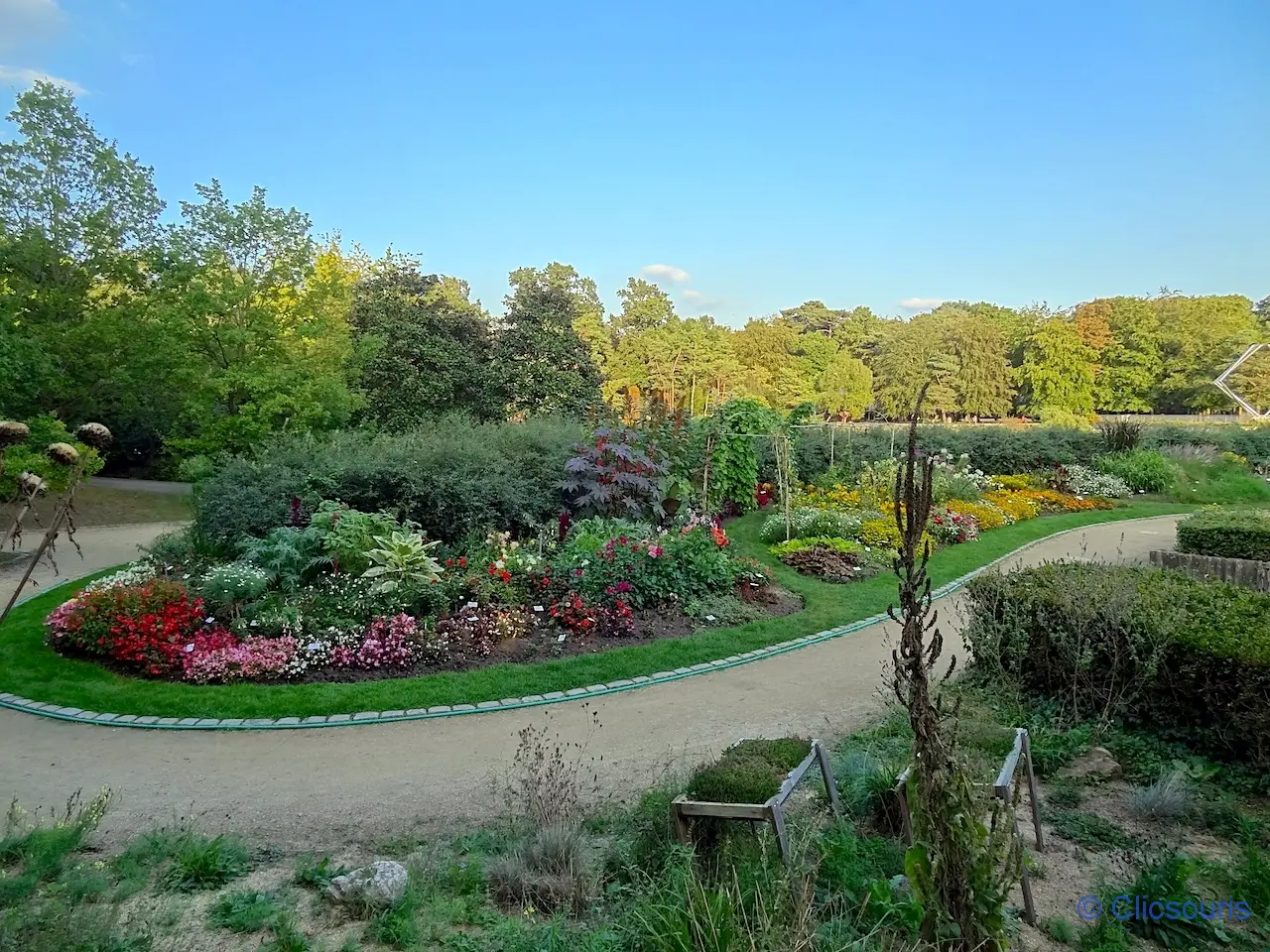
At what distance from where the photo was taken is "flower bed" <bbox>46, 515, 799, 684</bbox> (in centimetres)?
693

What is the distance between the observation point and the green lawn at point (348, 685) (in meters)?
6.19

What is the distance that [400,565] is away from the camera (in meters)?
8.19

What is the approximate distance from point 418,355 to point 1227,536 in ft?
62.3

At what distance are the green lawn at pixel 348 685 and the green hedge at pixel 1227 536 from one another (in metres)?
4.88

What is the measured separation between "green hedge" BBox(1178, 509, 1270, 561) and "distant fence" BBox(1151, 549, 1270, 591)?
248 millimetres

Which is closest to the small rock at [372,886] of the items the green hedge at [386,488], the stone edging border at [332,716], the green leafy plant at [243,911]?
the green leafy plant at [243,911]

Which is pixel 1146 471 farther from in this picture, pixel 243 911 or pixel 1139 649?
pixel 243 911

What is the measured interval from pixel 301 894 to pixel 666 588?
5527mm

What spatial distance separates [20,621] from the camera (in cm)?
864

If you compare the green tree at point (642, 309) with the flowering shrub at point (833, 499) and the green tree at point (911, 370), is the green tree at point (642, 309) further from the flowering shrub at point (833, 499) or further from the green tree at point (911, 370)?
the flowering shrub at point (833, 499)

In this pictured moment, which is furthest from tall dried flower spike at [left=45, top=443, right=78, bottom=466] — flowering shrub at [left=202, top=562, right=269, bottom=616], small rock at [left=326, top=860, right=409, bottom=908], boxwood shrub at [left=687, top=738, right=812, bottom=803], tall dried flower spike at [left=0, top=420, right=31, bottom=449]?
flowering shrub at [left=202, top=562, right=269, bottom=616]

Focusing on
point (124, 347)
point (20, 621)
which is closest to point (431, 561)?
point (20, 621)

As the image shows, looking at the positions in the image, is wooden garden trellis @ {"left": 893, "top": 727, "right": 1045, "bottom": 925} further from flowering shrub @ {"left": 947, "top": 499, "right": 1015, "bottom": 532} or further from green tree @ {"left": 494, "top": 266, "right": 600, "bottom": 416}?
green tree @ {"left": 494, "top": 266, "right": 600, "bottom": 416}

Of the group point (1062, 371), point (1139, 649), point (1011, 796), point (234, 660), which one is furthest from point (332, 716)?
point (1062, 371)
